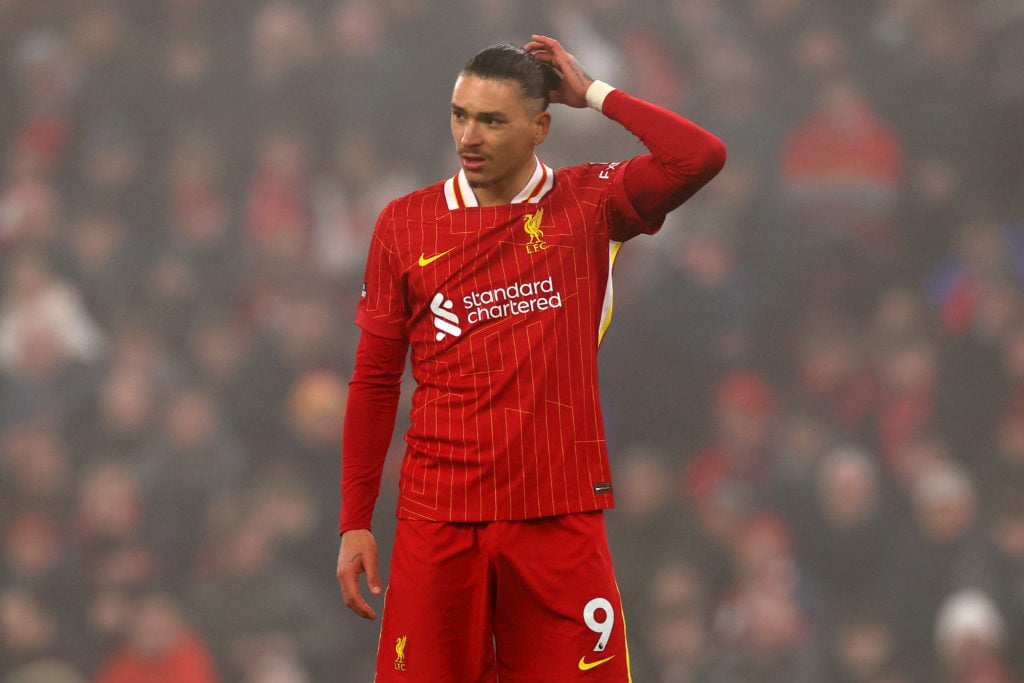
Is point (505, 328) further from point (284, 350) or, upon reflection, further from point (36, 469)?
point (36, 469)

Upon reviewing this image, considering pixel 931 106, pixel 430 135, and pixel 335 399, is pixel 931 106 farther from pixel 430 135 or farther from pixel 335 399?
pixel 335 399

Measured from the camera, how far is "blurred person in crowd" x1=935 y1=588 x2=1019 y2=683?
12.1 ft

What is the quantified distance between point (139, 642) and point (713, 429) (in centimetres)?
188

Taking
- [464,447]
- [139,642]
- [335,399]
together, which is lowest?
[139,642]

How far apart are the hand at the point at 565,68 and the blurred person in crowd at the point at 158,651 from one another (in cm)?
220

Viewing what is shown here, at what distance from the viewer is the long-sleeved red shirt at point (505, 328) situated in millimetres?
2016

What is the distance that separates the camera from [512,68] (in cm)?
209

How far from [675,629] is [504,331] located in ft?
6.30

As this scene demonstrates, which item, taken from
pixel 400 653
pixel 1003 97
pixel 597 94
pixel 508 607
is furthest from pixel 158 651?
pixel 1003 97

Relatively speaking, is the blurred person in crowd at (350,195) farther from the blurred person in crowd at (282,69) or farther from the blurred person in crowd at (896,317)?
the blurred person in crowd at (896,317)

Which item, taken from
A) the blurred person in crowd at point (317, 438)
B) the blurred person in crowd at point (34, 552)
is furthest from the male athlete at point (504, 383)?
the blurred person in crowd at point (34, 552)

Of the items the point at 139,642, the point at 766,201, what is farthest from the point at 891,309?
the point at 139,642

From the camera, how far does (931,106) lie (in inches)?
149

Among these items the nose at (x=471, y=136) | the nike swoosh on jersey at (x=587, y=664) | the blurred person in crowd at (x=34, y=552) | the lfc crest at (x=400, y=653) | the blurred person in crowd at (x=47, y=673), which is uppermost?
the nose at (x=471, y=136)
